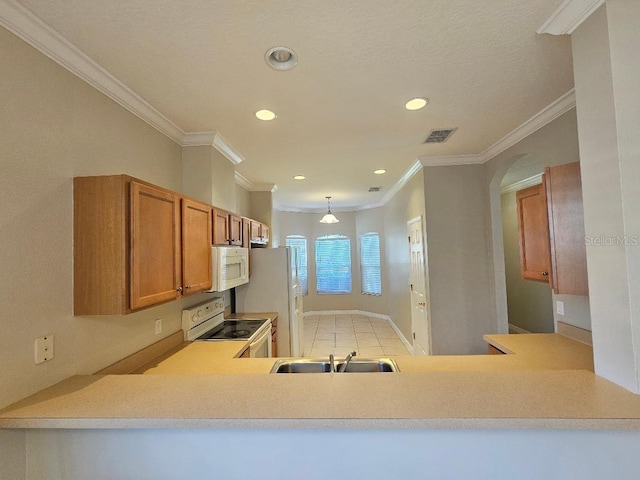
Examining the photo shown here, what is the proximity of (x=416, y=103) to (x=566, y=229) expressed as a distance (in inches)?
53.0

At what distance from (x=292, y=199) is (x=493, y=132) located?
4020mm

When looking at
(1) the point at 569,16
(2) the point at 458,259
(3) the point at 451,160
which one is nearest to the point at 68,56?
(1) the point at 569,16

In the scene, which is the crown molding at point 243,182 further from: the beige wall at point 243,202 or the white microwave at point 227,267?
the white microwave at point 227,267

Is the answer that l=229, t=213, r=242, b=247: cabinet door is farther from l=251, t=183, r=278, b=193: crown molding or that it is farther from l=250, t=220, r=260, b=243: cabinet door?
l=251, t=183, r=278, b=193: crown molding

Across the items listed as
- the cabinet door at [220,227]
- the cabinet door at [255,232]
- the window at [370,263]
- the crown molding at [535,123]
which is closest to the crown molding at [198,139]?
the cabinet door at [220,227]

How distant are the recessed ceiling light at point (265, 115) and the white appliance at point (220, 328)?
1781 millimetres

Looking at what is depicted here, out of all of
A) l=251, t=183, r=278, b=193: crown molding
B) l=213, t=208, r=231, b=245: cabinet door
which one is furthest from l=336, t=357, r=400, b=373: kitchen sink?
l=251, t=183, r=278, b=193: crown molding

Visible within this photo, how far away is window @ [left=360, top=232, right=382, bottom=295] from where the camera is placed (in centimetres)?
721

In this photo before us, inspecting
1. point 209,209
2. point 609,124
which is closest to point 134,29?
point 209,209

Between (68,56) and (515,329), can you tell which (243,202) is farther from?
(515,329)

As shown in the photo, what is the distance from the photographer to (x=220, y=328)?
9.94 ft

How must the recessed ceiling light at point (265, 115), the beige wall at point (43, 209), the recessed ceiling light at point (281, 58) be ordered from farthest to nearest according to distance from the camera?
1. the recessed ceiling light at point (265, 115)
2. the recessed ceiling light at point (281, 58)
3. the beige wall at point (43, 209)

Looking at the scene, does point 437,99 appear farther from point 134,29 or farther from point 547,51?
point 134,29

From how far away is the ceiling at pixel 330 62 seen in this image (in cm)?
137
